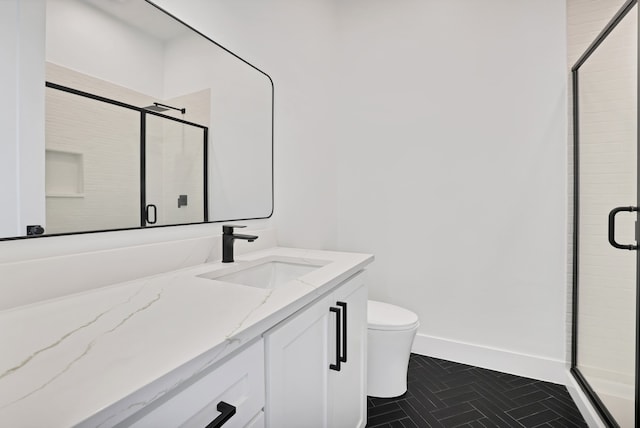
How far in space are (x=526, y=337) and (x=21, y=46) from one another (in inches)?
110

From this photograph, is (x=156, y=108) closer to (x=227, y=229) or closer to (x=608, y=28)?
(x=227, y=229)

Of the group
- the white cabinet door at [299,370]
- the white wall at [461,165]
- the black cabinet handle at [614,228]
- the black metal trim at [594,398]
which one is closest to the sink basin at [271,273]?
the white cabinet door at [299,370]

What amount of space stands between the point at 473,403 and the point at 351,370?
3.28 ft

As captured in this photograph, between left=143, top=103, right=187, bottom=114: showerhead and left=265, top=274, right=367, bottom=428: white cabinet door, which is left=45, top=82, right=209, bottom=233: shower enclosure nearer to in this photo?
left=143, top=103, right=187, bottom=114: showerhead

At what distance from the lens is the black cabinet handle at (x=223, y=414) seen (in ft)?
2.05

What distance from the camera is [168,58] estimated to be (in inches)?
53.3

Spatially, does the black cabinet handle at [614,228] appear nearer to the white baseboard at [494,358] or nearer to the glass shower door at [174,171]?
the white baseboard at [494,358]

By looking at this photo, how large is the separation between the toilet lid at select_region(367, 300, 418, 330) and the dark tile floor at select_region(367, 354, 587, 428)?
0.44 meters

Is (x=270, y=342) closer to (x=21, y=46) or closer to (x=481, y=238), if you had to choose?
(x=21, y=46)

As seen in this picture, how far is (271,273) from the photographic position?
1.66 m

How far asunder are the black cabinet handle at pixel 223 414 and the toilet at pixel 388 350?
1311 millimetres

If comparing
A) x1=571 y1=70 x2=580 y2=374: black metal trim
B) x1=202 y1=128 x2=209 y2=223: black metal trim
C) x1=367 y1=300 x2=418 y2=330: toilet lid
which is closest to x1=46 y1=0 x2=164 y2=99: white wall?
x1=202 y1=128 x2=209 y2=223: black metal trim

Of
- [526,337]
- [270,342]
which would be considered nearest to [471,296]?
[526,337]

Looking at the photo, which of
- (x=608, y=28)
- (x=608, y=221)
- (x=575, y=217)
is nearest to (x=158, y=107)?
(x=608, y=221)
